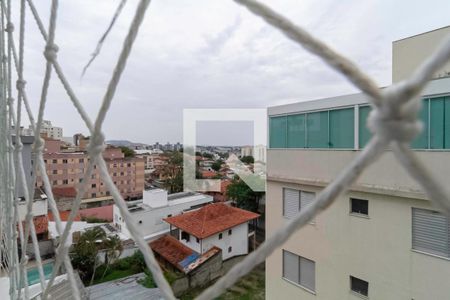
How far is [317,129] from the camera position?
3.21 metres

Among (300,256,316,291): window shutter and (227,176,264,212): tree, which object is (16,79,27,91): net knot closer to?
(300,256,316,291): window shutter

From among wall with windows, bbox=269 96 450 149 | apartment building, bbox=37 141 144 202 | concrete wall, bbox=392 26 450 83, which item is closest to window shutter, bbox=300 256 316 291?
wall with windows, bbox=269 96 450 149

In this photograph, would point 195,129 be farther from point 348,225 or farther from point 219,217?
point 348,225

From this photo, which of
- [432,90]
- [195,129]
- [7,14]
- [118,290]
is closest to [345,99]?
[432,90]

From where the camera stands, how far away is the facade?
2.32m

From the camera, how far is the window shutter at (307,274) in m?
3.22

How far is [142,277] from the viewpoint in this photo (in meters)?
7.34

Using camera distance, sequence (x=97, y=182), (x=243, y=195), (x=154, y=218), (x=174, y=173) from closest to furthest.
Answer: (x=154, y=218) → (x=243, y=195) → (x=97, y=182) → (x=174, y=173)

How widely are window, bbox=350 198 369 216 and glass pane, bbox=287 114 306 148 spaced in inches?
34.5

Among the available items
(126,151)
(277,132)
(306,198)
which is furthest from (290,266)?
(126,151)

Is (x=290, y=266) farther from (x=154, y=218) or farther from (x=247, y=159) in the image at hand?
(x=154, y=218)

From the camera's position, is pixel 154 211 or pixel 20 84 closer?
pixel 20 84

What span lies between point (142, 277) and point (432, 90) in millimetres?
7597

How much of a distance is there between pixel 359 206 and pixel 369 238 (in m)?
0.33
